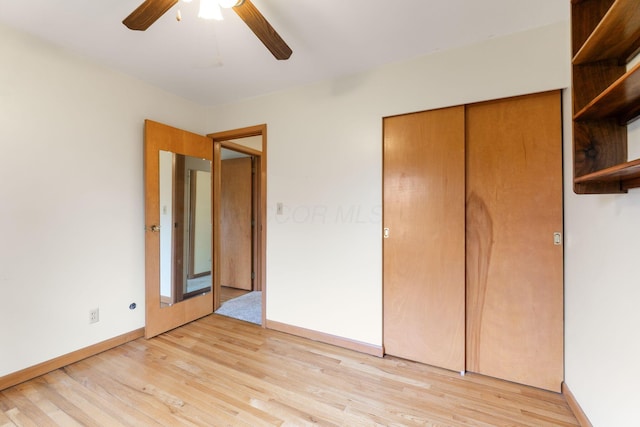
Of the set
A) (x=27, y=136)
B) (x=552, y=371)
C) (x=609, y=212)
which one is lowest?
(x=552, y=371)

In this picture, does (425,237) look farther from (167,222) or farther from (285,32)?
A: (167,222)

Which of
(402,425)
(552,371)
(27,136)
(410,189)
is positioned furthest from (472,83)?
(27,136)

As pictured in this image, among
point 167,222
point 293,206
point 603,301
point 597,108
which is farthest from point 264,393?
point 597,108

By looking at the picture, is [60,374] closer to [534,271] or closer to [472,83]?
[534,271]

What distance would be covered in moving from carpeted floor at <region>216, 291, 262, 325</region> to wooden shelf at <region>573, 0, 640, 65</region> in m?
3.04

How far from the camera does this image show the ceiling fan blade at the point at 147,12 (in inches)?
48.0

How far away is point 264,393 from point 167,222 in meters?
1.80

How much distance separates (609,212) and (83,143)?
3.38 meters

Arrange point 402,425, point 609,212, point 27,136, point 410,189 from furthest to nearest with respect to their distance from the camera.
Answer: point 410,189
point 27,136
point 402,425
point 609,212

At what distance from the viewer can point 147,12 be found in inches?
49.9

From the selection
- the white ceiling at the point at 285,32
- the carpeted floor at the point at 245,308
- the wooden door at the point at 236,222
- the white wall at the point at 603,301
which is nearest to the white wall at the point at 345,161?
the white ceiling at the point at 285,32

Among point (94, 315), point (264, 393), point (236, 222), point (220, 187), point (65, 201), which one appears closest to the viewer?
point (264, 393)

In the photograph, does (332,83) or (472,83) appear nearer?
(472,83)

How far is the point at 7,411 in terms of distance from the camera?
1.56 m
